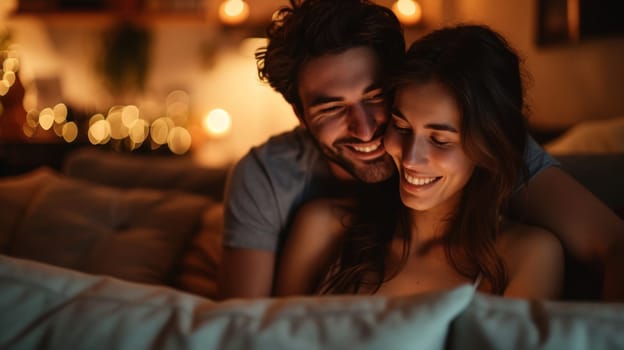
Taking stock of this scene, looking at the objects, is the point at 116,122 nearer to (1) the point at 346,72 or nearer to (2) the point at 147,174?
(2) the point at 147,174

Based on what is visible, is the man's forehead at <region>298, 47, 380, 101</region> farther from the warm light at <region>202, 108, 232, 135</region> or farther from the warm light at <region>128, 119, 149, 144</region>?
the warm light at <region>202, 108, 232, 135</region>

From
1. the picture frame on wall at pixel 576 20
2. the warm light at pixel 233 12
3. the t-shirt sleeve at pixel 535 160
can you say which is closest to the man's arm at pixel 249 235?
the t-shirt sleeve at pixel 535 160

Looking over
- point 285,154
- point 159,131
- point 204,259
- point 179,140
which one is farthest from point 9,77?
point 285,154

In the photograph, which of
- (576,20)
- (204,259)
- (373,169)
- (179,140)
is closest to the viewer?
(373,169)

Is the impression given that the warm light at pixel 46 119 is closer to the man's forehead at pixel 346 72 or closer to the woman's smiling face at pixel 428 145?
the man's forehead at pixel 346 72

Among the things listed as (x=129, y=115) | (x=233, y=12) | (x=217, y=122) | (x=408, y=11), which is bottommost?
(x=217, y=122)

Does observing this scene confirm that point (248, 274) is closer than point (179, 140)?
Yes

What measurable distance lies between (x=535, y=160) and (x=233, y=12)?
9.04 feet

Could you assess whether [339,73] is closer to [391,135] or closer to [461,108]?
[391,135]

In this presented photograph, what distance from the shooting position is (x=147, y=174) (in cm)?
202

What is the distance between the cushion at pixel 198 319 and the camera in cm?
59

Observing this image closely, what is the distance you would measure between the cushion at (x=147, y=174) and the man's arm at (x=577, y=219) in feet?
3.47

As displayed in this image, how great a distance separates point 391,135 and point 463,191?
0.64 ft

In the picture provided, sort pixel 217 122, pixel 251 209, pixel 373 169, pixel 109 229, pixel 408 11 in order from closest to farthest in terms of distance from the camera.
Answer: pixel 373 169 < pixel 251 209 < pixel 109 229 < pixel 408 11 < pixel 217 122
